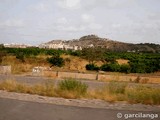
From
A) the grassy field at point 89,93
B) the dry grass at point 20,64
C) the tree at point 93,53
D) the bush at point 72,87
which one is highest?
the tree at point 93,53

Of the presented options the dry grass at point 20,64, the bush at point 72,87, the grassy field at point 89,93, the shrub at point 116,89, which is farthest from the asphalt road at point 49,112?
the dry grass at point 20,64

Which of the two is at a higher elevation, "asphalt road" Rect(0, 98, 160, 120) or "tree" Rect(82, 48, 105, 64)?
"tree" Rect(82, 48, 105, 64)

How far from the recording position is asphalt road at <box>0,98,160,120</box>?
932 centimetres

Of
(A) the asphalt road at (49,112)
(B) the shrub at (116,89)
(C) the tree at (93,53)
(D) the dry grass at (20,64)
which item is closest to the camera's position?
(A) the asphalt road at (49,112)

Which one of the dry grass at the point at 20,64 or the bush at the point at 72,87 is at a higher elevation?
the bush at the point at 72,87

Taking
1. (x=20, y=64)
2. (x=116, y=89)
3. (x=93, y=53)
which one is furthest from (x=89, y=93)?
(x=93, y=53)

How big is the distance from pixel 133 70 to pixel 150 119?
47.7 meters

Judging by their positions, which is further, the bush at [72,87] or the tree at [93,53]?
the tree at [93,53]

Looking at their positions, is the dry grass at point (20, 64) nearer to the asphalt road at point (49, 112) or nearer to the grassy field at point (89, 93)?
the grassy field at point (89, 93)

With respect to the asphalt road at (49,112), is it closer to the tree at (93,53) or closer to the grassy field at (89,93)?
the grassy field at (89,93)

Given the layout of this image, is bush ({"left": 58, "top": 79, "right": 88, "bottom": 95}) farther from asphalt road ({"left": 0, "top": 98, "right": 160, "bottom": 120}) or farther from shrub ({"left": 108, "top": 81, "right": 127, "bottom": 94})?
asphalt road ({"left": 0, "top": 98, "right": 160, "bottom": 120})

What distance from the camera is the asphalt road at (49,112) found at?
9320 mm

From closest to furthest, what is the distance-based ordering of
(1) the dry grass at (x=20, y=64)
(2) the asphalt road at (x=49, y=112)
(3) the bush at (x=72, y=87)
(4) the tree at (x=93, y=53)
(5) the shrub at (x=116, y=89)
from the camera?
(2) the asphalt road at (x=49, y=112) < (3) the bush at (x=72, y=87) < (5) the shrub at (x=116, y=89) < (1) the dry grass at (x=20, y=64) < (4) the tree at (x=93, y=53)

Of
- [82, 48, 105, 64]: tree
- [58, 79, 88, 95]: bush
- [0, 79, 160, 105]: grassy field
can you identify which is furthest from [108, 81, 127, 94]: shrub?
[82, 48, 105, 64]: tree
